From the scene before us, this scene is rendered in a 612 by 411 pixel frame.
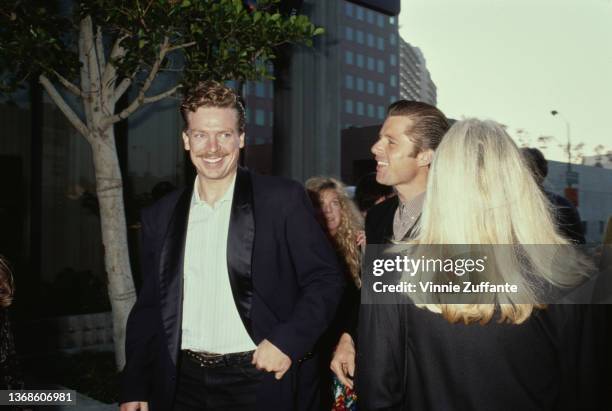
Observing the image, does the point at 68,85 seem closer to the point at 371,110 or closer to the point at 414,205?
the point at 414,205

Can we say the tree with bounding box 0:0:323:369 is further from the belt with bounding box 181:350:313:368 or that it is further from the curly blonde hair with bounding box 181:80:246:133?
the belt with bounding box 181:350:313:368

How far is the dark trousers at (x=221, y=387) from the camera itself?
8.42 ft

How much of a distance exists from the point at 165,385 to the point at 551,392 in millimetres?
1616

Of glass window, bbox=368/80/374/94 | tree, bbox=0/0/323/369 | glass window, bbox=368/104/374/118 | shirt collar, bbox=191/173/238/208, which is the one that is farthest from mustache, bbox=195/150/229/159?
glass window, bbox=368/80/374/94

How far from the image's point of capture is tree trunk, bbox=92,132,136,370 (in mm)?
5324

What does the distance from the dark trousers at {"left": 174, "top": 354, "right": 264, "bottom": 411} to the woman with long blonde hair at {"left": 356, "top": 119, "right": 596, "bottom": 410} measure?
0.82m

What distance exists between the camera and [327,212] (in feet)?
14.8

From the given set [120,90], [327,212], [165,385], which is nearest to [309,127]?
[120,90]

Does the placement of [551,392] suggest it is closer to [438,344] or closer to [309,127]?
[438,344]

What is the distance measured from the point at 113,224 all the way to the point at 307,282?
3.31 m

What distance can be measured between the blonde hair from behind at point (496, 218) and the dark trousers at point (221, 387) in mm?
1054

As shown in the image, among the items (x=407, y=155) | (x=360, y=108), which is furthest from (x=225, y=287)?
(x=360, y=108)

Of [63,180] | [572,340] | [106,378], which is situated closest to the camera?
[572,340]

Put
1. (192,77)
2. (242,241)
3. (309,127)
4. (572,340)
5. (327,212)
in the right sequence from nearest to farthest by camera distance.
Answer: (572,340), (242,241), (327,212), (192,77), (309,127)
